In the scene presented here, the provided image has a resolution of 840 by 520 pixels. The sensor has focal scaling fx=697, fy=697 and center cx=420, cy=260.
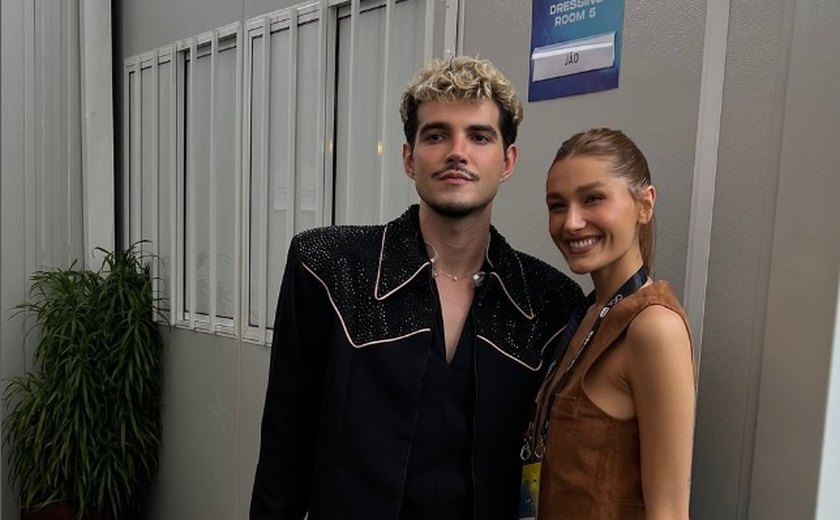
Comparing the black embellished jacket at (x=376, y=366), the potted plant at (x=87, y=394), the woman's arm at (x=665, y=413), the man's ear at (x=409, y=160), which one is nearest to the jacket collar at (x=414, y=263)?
the black embellished jacket at (x=376, y=366)

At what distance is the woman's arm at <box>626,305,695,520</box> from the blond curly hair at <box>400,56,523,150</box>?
571 mm

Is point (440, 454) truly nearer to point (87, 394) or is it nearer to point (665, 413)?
point (665, 413)

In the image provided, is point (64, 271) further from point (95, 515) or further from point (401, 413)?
point (401, 413)

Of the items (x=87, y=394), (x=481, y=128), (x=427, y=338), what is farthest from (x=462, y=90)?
(x=87, y=394)

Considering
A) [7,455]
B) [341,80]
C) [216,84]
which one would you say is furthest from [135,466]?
[341,80]

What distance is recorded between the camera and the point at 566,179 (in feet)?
4.11

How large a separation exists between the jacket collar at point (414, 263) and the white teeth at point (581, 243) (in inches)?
10.6

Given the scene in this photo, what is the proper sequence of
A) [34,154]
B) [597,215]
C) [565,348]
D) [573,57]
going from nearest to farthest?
[597,215] → [565,348] → [573,57] → [34,154]

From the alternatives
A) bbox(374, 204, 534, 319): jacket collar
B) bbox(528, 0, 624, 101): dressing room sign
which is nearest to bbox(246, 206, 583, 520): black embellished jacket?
bbox(374, 204, 534, 319): jacket collar

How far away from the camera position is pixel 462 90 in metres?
1.41

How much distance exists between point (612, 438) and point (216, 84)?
2.93m

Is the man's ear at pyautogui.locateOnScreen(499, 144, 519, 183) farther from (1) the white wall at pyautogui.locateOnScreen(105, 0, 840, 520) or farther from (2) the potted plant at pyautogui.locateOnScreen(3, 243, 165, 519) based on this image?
(2) the potted plant at pyautogui.locateOnScreen(3, 243, 165, 519)

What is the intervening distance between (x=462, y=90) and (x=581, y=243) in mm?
406

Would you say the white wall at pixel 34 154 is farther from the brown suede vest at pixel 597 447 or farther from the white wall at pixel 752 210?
the brown suede vest at pixel 597 447
